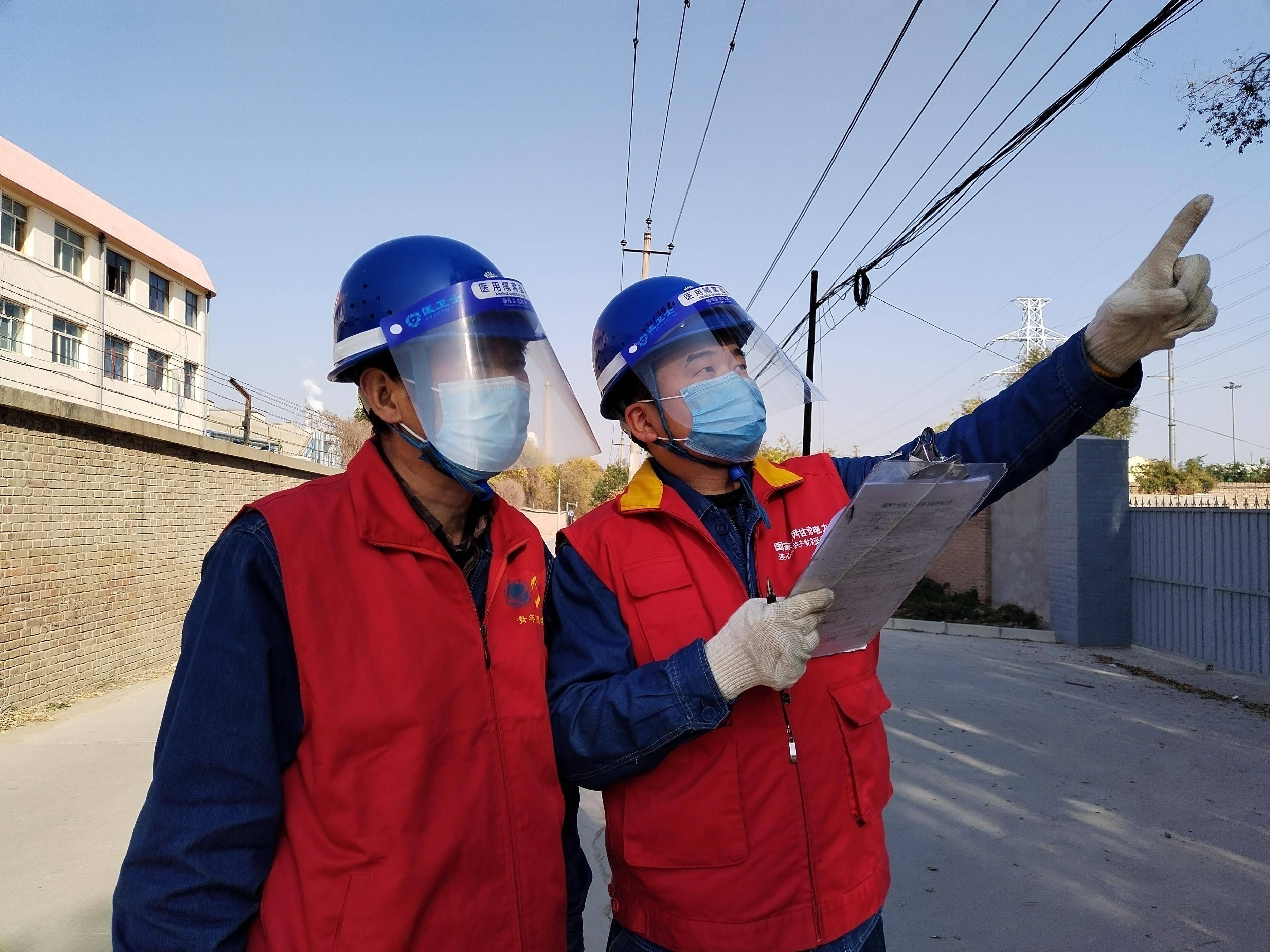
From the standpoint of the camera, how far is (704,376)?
2.15 m

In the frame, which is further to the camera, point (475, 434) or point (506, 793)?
point (475, 434)

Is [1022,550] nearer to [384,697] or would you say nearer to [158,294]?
[384,697]

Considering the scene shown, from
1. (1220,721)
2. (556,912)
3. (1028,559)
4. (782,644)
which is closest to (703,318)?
(782,644)

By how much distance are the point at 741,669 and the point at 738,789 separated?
0.28m

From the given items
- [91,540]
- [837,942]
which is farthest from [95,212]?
[837,942]

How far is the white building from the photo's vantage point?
1969 cm

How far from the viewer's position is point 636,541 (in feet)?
6.20

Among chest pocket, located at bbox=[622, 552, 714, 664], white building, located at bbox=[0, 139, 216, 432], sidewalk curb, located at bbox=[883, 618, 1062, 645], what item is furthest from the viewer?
white building, located at bbox=[0, 139, 216, 432]

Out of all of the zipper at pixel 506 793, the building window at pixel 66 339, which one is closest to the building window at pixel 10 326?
→ the building window at pixel 66 339

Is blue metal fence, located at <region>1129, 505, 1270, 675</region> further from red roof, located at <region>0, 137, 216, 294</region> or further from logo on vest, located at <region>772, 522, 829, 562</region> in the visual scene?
red roof, located at <region>0, 137, 216, 294</region>

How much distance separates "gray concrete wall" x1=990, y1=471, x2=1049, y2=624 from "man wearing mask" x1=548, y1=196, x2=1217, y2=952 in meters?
11.4

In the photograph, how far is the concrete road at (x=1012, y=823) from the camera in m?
3.56

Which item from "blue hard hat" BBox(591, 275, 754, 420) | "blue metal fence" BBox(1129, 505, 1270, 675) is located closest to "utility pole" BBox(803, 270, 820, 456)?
"blue metal fence" BBox(1129, 505, 1270, 675)

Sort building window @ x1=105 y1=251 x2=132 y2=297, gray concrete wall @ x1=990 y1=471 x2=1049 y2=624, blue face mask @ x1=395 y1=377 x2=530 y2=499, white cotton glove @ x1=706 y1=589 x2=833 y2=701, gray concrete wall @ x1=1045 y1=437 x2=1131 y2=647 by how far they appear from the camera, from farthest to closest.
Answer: building window @ x1=105 y1=251 x2=132 y2=297
gray concrete wall @ x1=990 y1=471 x2=1049 y2=624
gray concrete wall @ x1=1045 y1=437 x2=1131 y2=647
blue face mask @ x1=395 y1=377 x2=530 y2=499
white cotton glove @ x1=706 y1=589 x2=833 y2=701
